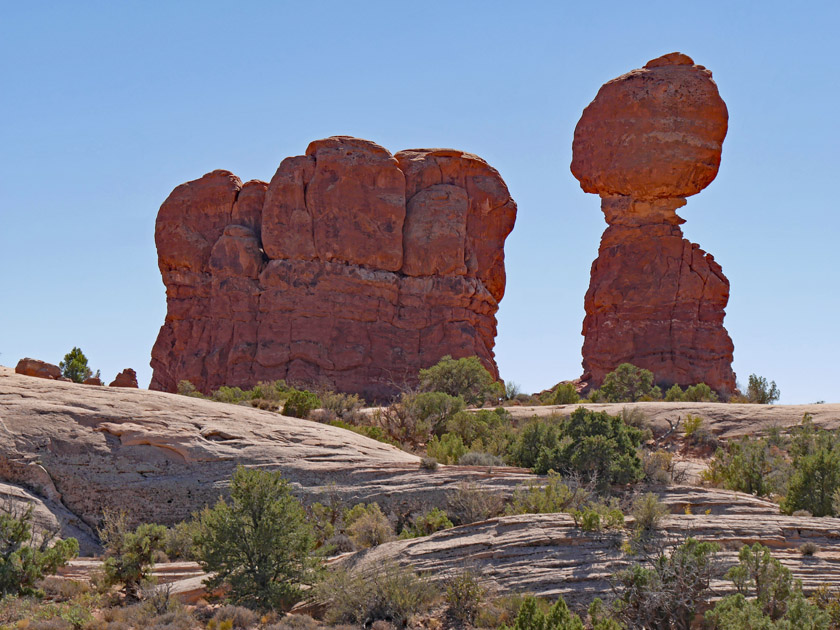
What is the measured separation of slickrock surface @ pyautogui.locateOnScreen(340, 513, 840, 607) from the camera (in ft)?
39.8

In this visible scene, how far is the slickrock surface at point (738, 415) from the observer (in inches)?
897

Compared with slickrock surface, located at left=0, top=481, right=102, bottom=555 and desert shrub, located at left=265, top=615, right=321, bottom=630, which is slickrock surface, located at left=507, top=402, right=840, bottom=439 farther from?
desert shrub, located at left=265, top=615, right=321, bottom=630

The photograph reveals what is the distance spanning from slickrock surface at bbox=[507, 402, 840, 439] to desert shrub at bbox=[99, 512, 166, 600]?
13.7 meters

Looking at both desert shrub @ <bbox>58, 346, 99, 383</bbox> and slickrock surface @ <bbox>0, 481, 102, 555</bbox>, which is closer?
slickrock surface @ <bbox>0, 481, 102, 555</bbox>

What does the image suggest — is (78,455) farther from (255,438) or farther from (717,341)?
(717,341)

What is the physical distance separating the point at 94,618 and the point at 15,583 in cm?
170

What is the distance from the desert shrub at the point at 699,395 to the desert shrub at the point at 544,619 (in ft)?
89.8

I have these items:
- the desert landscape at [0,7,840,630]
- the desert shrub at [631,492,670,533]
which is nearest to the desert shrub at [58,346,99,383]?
the desert landscape at [0,7,840,630]

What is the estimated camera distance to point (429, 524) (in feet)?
48.4

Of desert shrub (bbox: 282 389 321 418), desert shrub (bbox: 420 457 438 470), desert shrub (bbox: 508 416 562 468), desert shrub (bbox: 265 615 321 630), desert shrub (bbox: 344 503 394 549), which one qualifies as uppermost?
desert shrub (bbox: 282 389 321 418)

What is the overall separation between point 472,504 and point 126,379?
27834 millimetres

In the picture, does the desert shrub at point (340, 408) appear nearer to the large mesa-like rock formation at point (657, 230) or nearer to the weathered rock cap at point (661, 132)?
the large mesa-like rock formation at point (657, 230)

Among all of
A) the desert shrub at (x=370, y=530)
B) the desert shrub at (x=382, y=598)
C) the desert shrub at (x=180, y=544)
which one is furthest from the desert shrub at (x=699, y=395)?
the desert shrub at (x=382, y=598)

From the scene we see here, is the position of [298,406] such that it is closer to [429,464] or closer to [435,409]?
[435,409]
